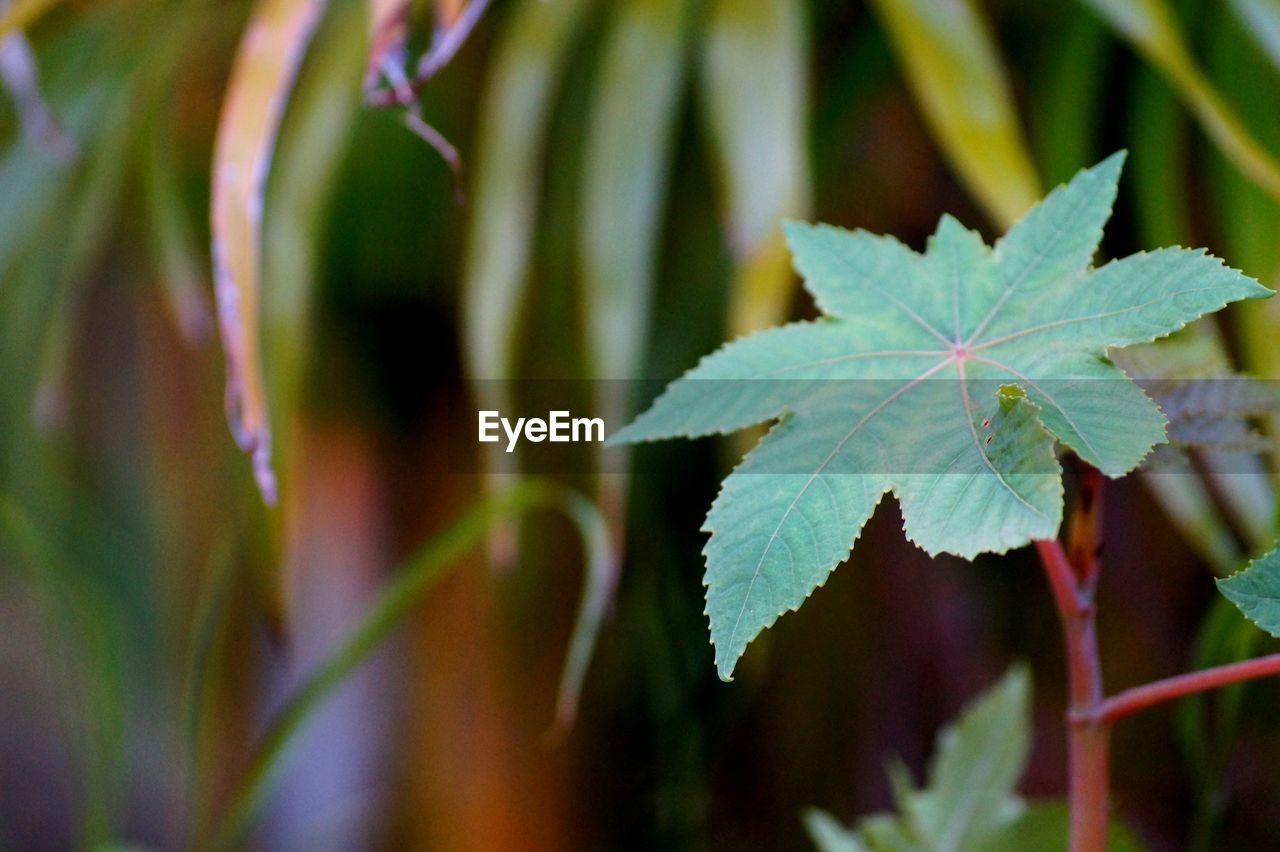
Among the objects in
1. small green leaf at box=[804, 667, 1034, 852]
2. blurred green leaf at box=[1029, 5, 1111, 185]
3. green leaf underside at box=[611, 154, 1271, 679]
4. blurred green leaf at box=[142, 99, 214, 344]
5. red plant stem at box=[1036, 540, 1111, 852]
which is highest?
blurred green leaf at box=[142, 99, 214, 344]

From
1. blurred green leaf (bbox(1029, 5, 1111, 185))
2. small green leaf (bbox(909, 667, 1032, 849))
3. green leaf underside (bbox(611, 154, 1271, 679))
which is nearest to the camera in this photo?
green leaf underside (bbox(611, 154, 1271, 679))

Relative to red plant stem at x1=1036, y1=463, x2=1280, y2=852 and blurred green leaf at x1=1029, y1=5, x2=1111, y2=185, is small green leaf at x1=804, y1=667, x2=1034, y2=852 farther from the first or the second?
blurred green leaf at x1=1029, y1=5, x2=1111, y2=185

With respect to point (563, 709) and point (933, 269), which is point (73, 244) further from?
point (933, 269)

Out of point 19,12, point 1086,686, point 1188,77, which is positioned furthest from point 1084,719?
point 19,12

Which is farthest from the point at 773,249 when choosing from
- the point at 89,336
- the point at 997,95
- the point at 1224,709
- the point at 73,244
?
the point at 89,336

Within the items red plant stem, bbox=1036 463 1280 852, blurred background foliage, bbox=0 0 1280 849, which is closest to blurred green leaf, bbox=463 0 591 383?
blurred background foliage, bbox=0 0 1280 849

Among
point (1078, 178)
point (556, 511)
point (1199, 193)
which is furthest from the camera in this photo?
point (556, 511)

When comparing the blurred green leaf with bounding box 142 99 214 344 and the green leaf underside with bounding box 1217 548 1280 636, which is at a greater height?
the blurred green leaf with bounding box 142 99 214 344
